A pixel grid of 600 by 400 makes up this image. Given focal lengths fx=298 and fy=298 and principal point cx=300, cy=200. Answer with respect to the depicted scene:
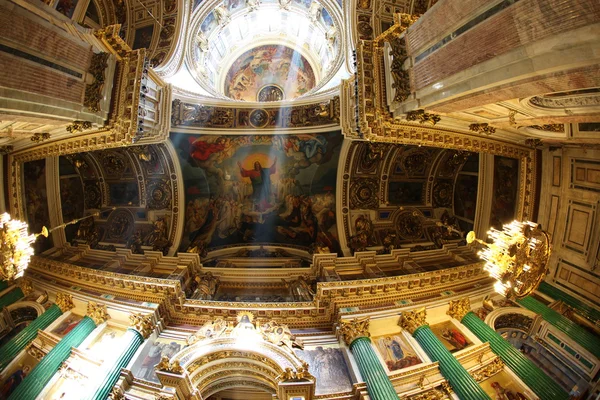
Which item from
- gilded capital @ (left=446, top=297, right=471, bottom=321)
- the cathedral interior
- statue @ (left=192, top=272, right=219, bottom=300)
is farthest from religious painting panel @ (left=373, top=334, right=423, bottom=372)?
statue @ (left=192, top=272, right=219, bottom=300)

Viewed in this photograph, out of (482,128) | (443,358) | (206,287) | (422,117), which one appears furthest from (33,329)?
(482,128)

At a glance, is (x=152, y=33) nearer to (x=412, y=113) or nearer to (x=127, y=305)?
(x=127, y=305)

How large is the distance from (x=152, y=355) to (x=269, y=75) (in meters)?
18.0

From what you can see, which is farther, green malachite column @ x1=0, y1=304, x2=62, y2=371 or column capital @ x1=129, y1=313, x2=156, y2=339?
column capital @ x1=129, y1=313, x2=156, y2=339

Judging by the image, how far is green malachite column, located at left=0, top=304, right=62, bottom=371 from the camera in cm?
740

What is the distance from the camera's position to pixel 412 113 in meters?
6.25

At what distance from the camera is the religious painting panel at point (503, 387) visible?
22.7ft

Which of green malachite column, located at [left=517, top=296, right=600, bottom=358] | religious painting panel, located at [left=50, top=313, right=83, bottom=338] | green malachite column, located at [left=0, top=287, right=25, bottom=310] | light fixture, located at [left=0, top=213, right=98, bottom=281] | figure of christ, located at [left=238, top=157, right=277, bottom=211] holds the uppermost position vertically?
figure of christ, located at [left=238, top=157, right=277, bottom=211]

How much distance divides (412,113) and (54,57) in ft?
21.9

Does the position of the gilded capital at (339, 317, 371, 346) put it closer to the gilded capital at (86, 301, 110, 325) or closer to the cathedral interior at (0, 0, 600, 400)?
the cathedral interior at (0, 0, 600, 400)

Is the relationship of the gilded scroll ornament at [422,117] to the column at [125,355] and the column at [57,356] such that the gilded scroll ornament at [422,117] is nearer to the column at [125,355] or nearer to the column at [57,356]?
the column at [125,355]

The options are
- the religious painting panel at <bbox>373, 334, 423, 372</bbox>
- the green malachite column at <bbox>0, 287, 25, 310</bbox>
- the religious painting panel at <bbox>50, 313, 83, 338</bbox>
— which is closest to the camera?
the religious painting panel at <bbox>373, 334, 423, 372</bbox>

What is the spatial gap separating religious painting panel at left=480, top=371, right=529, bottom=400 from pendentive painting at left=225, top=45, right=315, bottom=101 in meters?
17.3

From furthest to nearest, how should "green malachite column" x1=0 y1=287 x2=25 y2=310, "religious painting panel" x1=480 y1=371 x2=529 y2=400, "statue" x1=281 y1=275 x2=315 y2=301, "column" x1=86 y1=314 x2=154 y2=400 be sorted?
"statue" x1=281 y1=275 x2=315 y2=301 < "green malachite column" x1=0 y1=287 x2=25 y2=310 < "religious painting panel" x1=480 y1=371 x2=529 y2=400 < "column" x1=86 y1=314 x2=154 y2=400
